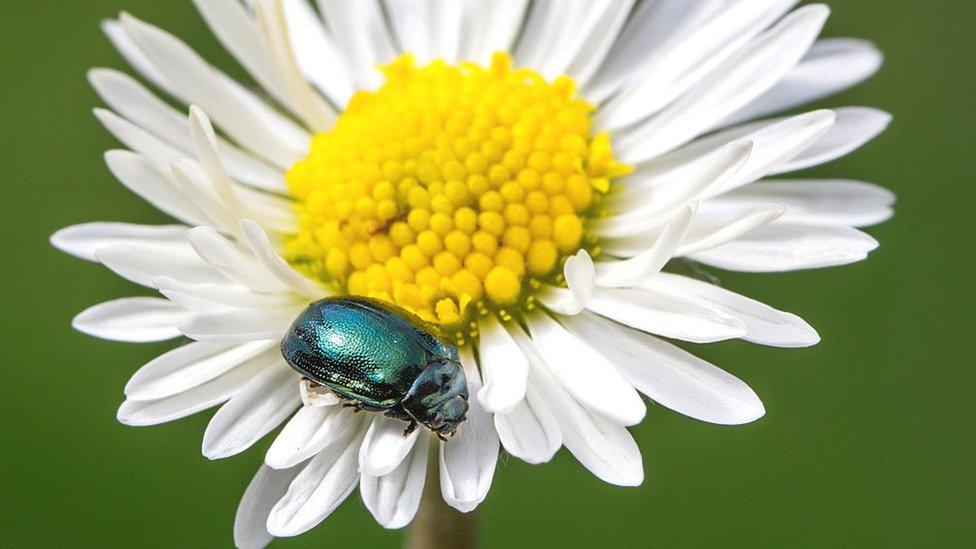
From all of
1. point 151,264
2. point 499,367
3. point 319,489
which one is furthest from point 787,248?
point 151,264

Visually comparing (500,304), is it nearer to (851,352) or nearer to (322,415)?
(322,415)

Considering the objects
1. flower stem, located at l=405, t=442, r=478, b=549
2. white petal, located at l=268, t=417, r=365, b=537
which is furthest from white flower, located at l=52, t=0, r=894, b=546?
flower stem, located at l=405, t=442, r=478, b=549

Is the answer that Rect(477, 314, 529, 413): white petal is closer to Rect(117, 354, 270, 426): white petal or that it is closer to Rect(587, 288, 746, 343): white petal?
Rect(587, 288, 746, 343): white petal

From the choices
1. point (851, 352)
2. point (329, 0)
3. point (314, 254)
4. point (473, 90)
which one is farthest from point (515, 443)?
point (851, 352)

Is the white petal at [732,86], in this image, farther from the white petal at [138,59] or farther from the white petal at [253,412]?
the white petal at [138,59]

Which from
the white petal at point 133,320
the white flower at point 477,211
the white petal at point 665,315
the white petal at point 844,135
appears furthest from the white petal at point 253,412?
the white petal at point 844,135

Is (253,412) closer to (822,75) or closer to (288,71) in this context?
(288,71)
